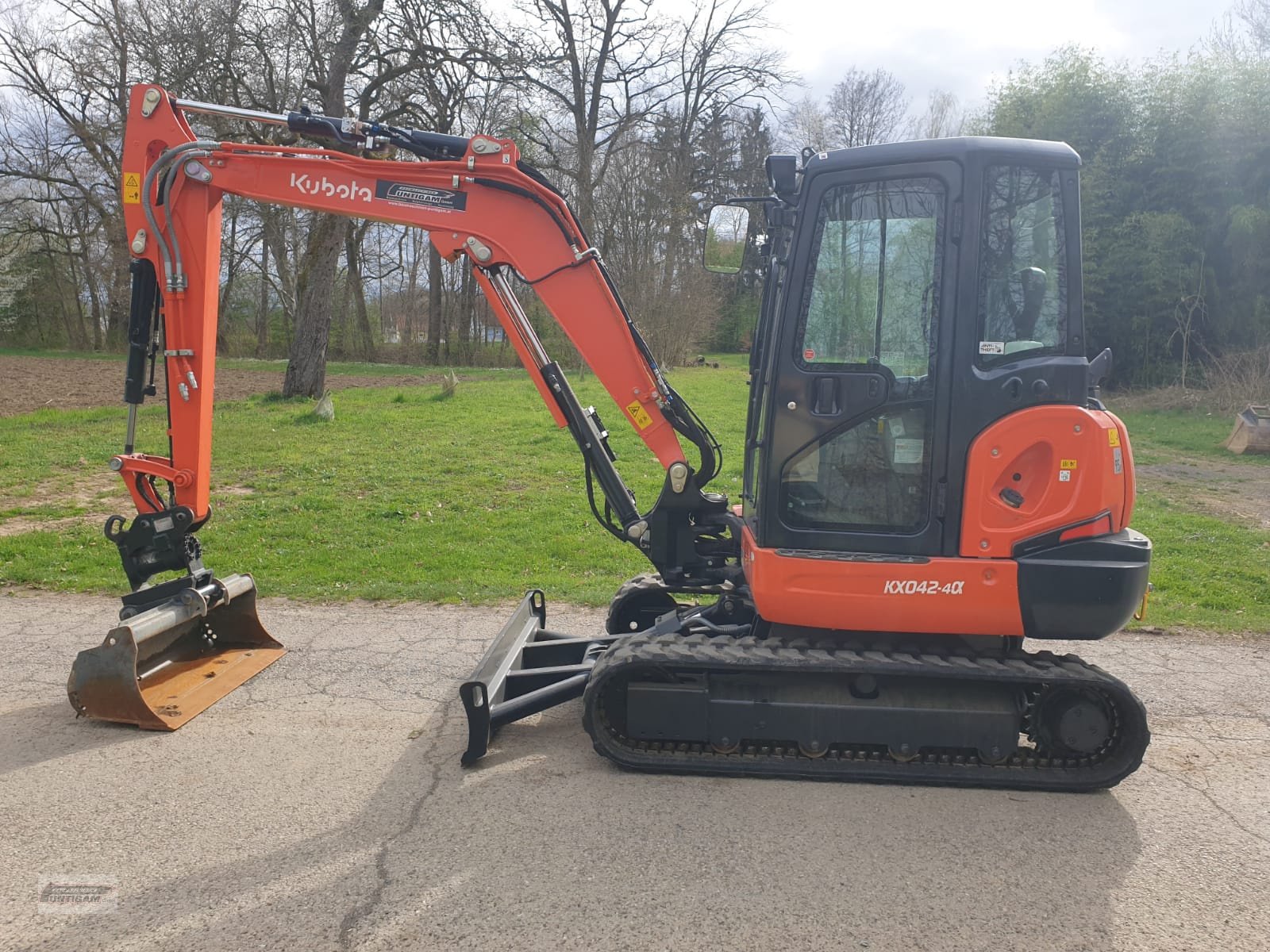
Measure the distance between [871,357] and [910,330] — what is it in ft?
0.67

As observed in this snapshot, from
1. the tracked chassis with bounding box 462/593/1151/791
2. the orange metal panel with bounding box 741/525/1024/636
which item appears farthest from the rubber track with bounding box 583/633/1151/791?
the orange metal panel with bounding box 741/525/1024/636

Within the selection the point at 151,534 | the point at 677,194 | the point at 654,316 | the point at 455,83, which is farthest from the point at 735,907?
the point at 677,194

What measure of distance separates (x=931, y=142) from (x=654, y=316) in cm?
2902

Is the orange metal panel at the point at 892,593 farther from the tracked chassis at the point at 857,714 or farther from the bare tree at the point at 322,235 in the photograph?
the bare tree at the point at 322,235

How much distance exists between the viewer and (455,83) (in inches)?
722

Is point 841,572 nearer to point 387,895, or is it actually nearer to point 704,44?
point 387,895

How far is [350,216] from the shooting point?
485cm

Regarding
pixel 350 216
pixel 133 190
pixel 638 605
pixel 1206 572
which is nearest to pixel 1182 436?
pixel 1206 572

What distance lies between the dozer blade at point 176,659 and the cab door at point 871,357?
330 centimetres

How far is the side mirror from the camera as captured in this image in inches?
192

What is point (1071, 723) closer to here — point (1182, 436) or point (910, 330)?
point (910, 330)

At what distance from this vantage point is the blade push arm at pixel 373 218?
15.7ft

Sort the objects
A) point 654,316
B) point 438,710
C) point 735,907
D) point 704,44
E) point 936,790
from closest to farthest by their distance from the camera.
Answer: point 735,907
point 936,790
point 438,710
point 654,316
point 704,44

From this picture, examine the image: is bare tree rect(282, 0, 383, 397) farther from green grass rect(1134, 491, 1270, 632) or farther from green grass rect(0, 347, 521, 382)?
green grass rect(1134, 491, 1270, 632)
